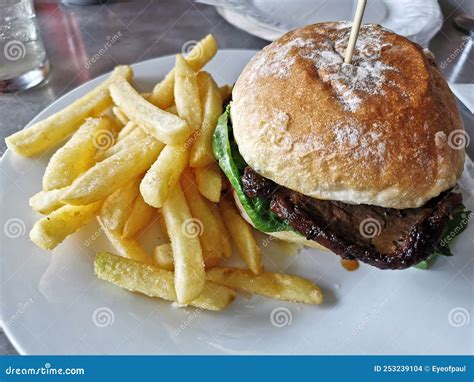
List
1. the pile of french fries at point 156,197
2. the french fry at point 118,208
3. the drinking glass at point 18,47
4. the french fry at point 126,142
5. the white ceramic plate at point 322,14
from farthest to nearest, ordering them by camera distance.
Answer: the white ceramic plate at point 322,14 < the drinking glass at point 18,47 < the french fry at point 126,142 < the french fry at point 118,208 < the pile of french fries at point 156,197

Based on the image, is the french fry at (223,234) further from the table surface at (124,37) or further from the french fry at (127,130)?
the table surface at (124,37)

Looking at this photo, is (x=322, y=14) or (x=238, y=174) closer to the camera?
(x=238, y=174)

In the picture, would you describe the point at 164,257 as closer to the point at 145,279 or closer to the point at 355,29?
the point at 145,279

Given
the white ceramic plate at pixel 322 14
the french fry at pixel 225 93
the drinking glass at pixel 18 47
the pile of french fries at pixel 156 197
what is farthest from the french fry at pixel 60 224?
the white ceramic plate at pixel 322 14

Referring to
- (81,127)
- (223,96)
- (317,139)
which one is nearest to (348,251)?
(317,139)

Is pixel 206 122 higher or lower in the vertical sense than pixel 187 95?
lower

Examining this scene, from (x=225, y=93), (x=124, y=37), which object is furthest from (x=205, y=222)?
(x=124, y=37)
